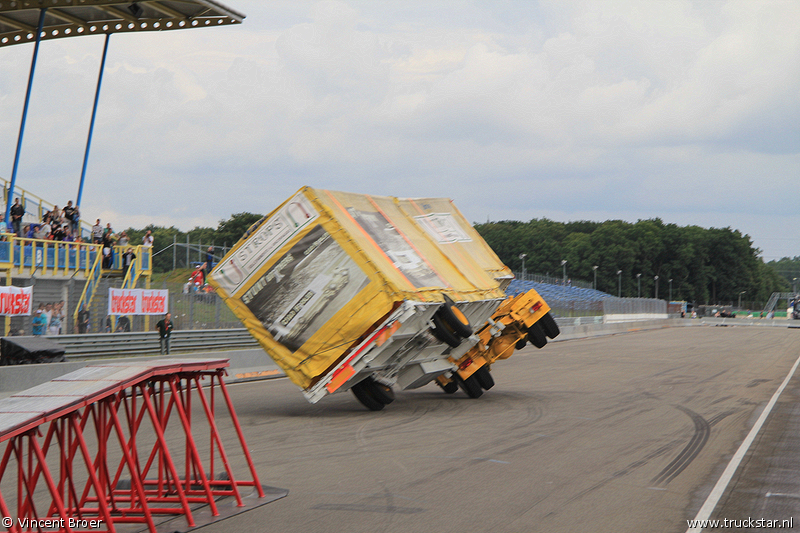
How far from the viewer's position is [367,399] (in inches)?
574

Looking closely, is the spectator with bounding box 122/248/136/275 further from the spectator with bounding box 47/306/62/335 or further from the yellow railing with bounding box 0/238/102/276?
the spectator with bounding box 47/306/62/335

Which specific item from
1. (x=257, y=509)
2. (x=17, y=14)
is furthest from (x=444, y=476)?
(x=17, y=14)

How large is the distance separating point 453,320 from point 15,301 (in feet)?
34.5

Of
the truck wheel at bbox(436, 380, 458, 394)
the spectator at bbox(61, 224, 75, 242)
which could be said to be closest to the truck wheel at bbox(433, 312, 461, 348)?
the truck wheel at bbox(436, 380, 458, 394)

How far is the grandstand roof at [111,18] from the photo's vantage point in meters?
27.0

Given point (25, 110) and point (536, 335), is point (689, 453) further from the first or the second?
point (25, 110)

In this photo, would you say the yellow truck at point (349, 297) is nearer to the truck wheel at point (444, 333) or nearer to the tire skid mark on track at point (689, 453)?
the truck wheel at point (444, 333)

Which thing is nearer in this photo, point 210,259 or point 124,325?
point 124,325

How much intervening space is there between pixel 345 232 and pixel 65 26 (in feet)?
68.8

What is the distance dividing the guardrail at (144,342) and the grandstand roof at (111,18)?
1124cm

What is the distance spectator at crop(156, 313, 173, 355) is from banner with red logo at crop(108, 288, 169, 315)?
0.95 metres

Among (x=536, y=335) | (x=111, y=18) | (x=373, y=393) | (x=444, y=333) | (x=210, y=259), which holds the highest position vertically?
(x=111, y=18)

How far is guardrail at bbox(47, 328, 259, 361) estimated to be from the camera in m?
19.2

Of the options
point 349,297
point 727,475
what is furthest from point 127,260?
point 727,475
